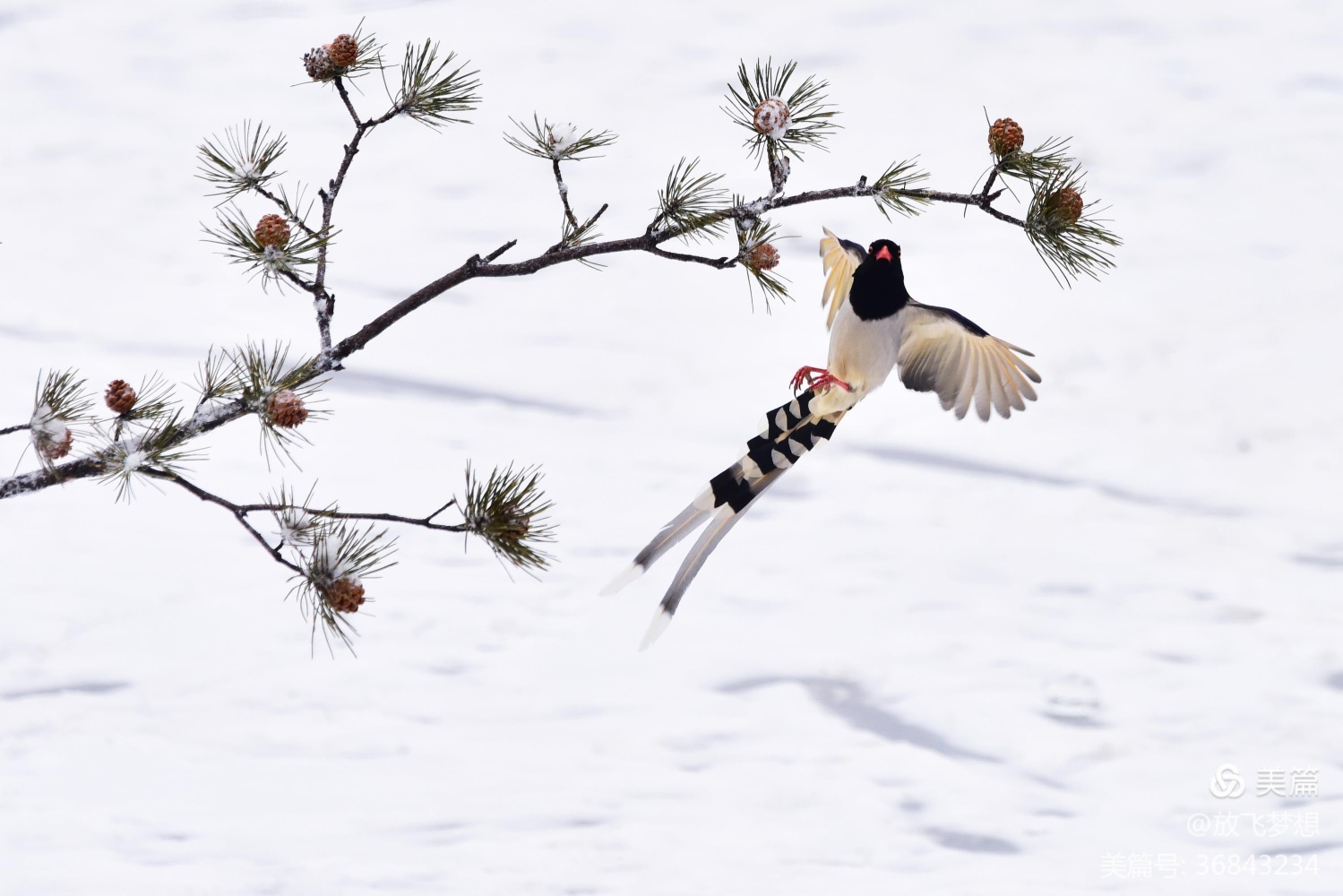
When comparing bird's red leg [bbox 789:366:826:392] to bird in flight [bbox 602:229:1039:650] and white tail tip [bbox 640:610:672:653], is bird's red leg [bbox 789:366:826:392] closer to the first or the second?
bird in flight [bbox 602:229:1039:650]

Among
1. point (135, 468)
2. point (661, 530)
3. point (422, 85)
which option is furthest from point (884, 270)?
point (135, 468)

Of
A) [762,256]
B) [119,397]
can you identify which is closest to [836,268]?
[762,256]

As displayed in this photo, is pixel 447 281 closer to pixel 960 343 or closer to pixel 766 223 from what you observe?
pixel 766 223

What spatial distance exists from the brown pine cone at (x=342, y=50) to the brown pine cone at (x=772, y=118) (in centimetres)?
40

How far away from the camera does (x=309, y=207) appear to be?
1.17 m

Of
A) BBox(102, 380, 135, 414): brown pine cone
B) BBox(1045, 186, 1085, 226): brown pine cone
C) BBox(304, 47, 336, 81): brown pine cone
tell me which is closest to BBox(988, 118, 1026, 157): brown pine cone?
BBox(1045, 186, 1085, 226): brown pine cone

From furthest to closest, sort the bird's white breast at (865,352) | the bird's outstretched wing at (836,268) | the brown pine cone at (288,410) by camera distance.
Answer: the bird's outstretched wing at (836,268)
the bird's white breast at (865,352)
the brown pine cone at (288,410)

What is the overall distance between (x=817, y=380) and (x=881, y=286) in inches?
4.2

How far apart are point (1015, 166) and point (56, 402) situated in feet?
2.93

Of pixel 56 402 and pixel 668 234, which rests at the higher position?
pixel 668 234

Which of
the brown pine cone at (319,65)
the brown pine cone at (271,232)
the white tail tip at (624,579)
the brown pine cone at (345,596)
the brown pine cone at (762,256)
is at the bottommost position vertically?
the brown pine cone at (345,596)

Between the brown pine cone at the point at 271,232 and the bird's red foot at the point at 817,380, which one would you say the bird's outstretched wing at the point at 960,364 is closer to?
the bird's red foot at the point at 817,380

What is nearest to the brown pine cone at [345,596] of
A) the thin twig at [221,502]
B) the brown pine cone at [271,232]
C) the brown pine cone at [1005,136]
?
the thin twig at [221,502]

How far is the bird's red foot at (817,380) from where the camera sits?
1132 millimetres
